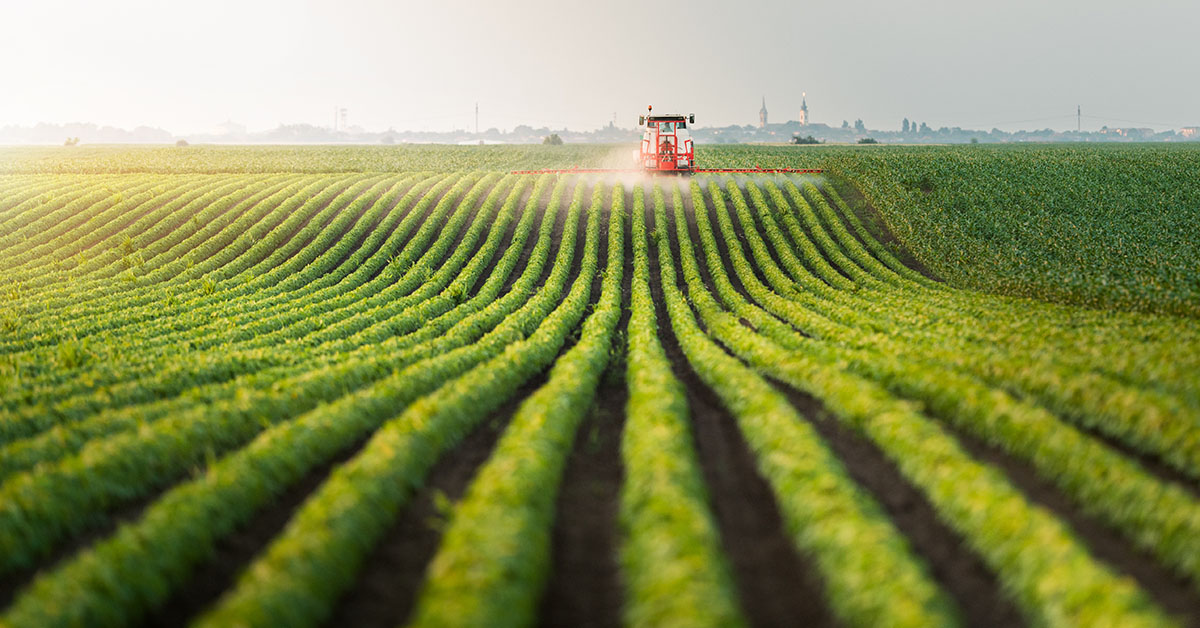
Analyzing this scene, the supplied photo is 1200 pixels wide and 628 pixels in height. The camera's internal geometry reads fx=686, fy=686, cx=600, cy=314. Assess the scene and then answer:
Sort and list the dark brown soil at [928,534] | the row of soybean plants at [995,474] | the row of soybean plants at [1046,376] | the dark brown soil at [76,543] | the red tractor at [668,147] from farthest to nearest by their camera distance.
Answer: the red tractor at [668,147]
the row of soybean plants at [1046,376]
the dark brown soil at [76,543]
the dark brown soil at [928,534]
the row of soybean plants at [995,474]

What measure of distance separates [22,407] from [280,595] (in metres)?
9.22

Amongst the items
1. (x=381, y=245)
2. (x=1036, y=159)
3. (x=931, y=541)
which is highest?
(x=1036, y=159)

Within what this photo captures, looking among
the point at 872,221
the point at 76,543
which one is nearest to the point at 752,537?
the point at 76,543

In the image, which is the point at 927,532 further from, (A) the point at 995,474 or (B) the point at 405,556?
(B) the point at 405,556

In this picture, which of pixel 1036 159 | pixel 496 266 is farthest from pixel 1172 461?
pixel 1036 159

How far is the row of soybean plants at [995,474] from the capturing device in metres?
6.56

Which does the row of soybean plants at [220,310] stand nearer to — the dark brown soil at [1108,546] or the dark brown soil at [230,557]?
the dark brown soil at [230,557]

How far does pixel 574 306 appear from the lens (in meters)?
22.6

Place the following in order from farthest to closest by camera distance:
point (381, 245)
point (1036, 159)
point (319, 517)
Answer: point (1036, 159), point (381, 245), point (319, 517)

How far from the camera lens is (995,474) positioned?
330 inches

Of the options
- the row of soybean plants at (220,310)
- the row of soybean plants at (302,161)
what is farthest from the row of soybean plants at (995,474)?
the row of soybean plants at (302,161)

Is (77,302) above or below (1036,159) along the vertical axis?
below

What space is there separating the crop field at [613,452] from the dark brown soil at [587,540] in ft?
0.15

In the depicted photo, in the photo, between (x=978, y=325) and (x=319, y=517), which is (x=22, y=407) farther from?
(x=978, y=325)
